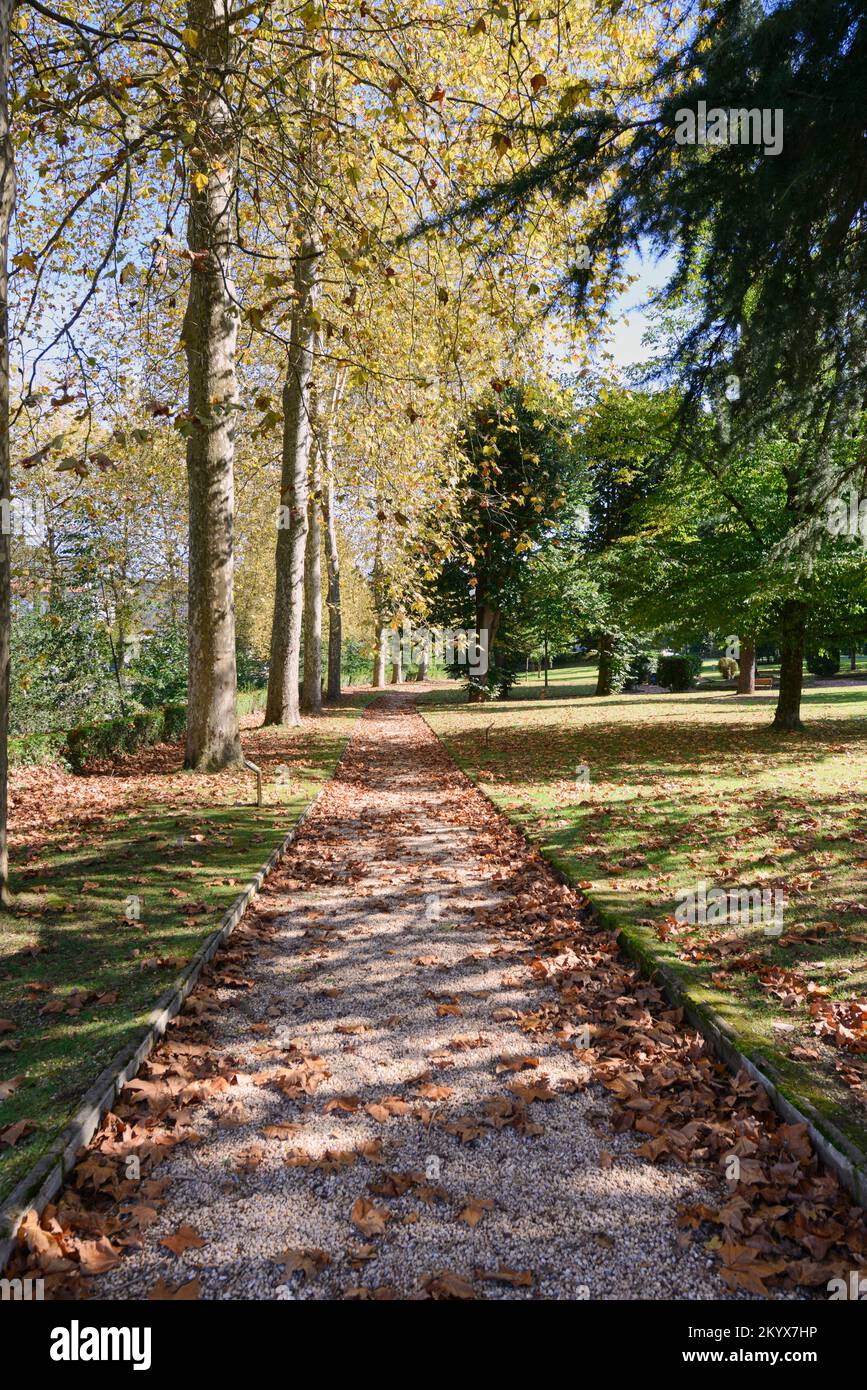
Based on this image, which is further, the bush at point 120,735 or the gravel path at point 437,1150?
the bush at point 120,735

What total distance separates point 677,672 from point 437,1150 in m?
36.3

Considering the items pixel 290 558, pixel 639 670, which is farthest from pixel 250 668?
pixel 290 558

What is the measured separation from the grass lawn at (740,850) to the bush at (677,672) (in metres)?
18.4

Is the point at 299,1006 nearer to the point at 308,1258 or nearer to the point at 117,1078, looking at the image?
the point at 117,1078

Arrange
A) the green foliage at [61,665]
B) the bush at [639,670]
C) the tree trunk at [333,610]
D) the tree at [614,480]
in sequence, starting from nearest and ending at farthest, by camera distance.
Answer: the tree at [614,480] < the green foliage at [61,665] < the tree trunk at [333,610] < the bush at [639,670]

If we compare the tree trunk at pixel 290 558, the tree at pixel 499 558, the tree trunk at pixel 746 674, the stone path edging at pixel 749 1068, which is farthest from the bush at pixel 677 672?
the stone path edging at pixel 749 1068

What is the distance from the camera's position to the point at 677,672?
37406 mm

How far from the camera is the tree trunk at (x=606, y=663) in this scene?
3234cm

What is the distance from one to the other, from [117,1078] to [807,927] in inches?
182

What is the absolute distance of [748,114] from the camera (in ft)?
15.5

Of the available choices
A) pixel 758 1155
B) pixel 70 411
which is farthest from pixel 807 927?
pixel 70 411

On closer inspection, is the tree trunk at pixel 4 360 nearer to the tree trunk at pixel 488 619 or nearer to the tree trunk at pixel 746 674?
the tree trunk at pixel 488 619

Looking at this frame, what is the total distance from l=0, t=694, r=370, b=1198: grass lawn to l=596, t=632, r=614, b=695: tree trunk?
2195 cm
